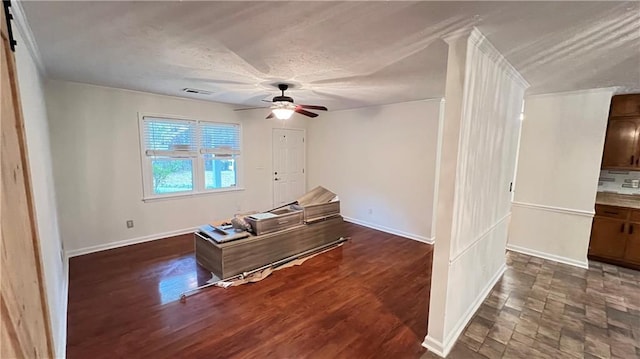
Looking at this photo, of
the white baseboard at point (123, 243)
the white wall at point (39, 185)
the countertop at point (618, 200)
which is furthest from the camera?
the white baseboard at point (123, 243)

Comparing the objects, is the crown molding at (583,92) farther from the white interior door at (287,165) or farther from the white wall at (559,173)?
the white interior door at (287,165)

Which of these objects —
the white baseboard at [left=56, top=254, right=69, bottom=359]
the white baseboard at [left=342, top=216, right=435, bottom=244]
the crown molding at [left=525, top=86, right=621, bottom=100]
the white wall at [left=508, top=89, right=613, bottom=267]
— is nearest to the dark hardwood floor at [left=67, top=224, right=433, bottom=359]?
the white baseboard at [left=56, top=254, right=69, bottom=359]

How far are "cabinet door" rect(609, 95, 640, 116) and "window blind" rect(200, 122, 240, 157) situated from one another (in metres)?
5.90

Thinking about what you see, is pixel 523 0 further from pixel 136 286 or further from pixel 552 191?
pixel 136 286

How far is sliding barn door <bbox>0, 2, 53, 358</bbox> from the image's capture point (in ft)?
2.78

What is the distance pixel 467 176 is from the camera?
2199mm

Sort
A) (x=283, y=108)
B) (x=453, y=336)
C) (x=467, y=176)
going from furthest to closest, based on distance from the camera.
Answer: (x=283, y=108)
(x=453, y=336)
(x=467, y=176)

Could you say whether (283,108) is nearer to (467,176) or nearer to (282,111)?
(282,111)

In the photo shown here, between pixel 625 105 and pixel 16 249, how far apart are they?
599 cm

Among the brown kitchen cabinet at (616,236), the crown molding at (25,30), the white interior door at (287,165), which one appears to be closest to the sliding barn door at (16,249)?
the crown molding at (25,30)

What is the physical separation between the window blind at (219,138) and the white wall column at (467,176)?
4.18 m

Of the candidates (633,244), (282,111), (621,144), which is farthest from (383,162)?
(633,244)

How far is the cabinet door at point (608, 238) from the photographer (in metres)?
3.69

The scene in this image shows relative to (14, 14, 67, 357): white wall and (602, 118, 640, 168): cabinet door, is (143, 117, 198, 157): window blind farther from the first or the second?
(602, 118, 640, 168): cabinet door
